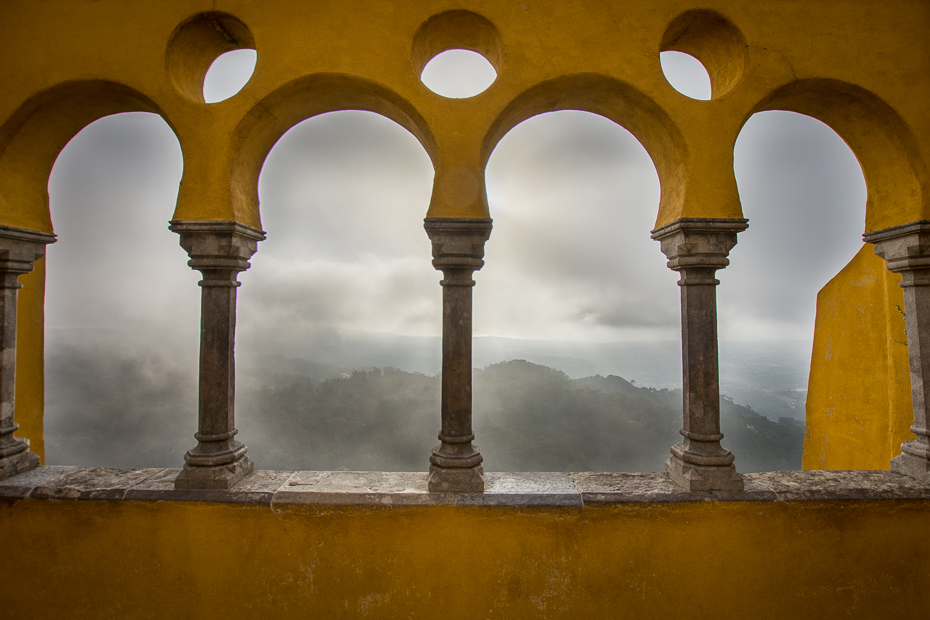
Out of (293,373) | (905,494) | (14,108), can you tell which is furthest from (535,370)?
(14,108)

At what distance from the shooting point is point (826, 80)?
10.3ft

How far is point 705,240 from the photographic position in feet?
9.91

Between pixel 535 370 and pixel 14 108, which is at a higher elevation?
pixel 14 108

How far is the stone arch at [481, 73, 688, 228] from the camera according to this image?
10.3 ft

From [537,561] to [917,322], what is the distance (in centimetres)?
310

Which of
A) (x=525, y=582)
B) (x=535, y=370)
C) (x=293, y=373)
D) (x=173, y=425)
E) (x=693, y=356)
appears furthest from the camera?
(x=535, y=370)

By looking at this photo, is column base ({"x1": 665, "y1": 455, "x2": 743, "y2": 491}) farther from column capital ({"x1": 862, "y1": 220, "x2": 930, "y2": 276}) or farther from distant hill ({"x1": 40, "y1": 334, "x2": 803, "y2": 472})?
distant hill ({"x1": 40, "y1": 334, "x2": 803, "y2": 472})

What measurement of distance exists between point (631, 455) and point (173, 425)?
1640 cm

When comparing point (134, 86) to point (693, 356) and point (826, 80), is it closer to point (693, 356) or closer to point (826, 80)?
point (693, 356)

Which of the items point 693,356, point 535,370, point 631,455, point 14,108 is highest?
point 14,108

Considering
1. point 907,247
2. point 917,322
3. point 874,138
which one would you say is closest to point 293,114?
point 874,138

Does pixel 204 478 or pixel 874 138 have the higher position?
pixel 874 138

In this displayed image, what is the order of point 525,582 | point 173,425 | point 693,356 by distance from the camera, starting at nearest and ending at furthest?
point 525,582, point 693,356, point 173,425

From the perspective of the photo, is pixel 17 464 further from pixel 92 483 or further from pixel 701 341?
pixel 701 341
